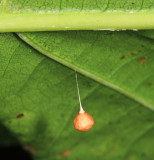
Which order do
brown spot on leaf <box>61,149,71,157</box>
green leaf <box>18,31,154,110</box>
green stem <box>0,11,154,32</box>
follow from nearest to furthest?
green stem <box>0,11,154,32</box>
green leaf <box>18,31,154,110</box>
brown spot on leaf <box>61,149,71,157</box>

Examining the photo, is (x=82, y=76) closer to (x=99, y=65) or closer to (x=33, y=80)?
(x=99, y=65)

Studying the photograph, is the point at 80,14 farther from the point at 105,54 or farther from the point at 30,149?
the point at 30,149

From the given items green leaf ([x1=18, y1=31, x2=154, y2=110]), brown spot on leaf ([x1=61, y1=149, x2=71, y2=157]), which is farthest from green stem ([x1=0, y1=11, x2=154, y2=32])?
brown spot on leaf ([x1=61, y1=149, x2=71, y2=157])

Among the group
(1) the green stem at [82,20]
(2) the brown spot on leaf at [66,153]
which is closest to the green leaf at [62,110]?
(2) the brown spot on leaf at [66,153]

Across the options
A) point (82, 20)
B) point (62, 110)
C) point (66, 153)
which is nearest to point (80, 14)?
point (82, 20)

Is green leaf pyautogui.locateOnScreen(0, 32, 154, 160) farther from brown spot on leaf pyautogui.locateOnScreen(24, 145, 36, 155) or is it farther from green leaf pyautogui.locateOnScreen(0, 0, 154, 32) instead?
green leaf pyautogui.locateOnScreen(0, 0, 154, 32)

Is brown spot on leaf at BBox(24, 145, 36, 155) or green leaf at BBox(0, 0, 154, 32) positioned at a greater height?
green leaf at BBox(0, 0, 154, 32)
